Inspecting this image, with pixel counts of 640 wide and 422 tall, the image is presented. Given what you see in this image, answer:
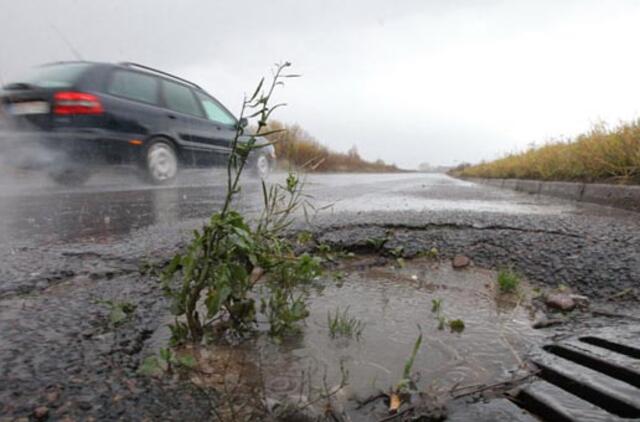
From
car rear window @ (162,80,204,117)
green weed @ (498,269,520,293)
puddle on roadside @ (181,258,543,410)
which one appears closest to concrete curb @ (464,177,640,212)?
green weed @ (498,269,520,293)

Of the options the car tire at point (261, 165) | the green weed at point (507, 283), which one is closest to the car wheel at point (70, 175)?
the car tire at point (261, 165)

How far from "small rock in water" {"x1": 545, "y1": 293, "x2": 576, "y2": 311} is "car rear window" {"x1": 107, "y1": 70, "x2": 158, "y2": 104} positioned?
494cm

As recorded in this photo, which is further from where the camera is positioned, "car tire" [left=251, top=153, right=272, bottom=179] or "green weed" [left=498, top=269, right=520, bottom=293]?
"car tire" [left=251, top=153, right=272, bottom=179]

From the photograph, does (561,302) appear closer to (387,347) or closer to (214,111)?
(387,347)

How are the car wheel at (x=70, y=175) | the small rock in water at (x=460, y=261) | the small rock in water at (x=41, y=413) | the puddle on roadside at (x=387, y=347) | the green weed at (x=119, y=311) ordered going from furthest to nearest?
the car wheel at (x=70, y=175)
the small rock in water at (x=460, y=261)
the green weed at (x=119, y=311)
the puddle on roadside at (x=387, y=347)
the small rock in water at (x=41, y=413)

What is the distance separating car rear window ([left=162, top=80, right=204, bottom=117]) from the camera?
5523 millimetres

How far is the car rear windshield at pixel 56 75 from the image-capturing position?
169 inches

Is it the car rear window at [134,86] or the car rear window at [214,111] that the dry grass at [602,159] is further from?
the car rear window at [134,86]

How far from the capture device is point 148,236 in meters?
2.27

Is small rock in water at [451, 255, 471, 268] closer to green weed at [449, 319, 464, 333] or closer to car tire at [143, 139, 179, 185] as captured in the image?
green weed at [449, 319, 464, 333]

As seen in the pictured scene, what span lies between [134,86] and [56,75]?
85 cm

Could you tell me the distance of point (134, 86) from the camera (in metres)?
5.00

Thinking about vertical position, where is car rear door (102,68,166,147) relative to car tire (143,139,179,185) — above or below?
above

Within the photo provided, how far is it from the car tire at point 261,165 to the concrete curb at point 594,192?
5.34m
